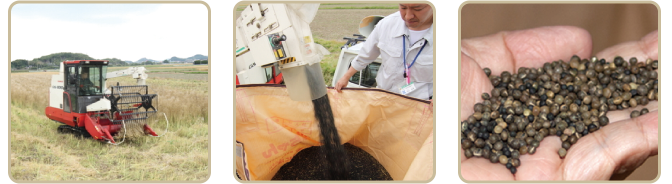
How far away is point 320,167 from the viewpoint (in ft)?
7.68

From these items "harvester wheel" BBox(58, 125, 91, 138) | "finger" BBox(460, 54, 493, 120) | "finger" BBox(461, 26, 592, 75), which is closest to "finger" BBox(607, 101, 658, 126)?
"finger" BBox(461, 26, 592, 75)

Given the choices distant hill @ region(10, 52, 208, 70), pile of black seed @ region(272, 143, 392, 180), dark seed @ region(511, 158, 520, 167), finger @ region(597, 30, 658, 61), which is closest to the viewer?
distant hill @ region(10, 52, 208, 70)

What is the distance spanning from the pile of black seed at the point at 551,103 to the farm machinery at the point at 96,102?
6.21ft

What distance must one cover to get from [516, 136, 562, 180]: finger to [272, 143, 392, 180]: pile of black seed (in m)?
0.70

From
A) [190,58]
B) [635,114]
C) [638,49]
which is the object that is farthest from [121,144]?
[638,49]

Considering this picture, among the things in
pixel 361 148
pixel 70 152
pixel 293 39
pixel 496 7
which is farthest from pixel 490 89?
pixel 70 152

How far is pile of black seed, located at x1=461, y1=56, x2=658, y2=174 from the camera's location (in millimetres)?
2295

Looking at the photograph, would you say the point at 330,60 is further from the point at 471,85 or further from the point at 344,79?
the point at 471,85

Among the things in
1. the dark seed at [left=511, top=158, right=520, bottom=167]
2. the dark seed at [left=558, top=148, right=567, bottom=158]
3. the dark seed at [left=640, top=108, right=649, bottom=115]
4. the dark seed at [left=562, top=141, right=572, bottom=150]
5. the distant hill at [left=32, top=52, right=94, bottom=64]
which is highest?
the distant hill at [left=32, top=52, right=94, bottom=64]

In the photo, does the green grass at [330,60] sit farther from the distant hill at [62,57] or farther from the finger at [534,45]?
the distant hill at [62,57]

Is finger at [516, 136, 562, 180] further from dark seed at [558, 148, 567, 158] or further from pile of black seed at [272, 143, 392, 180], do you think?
pile of black seed at [272, 143, 392, 180]

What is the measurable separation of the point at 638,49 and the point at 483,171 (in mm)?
1632

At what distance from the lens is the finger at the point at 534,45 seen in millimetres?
2906

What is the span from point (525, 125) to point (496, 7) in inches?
32.4
